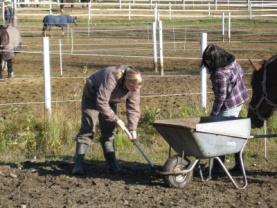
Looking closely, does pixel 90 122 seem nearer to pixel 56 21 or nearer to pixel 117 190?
pixel 117 190

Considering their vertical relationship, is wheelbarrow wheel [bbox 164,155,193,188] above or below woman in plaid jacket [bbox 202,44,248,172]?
below

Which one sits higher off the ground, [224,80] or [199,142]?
[224,80]

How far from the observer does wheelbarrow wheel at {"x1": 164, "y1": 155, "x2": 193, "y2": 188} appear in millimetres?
6305

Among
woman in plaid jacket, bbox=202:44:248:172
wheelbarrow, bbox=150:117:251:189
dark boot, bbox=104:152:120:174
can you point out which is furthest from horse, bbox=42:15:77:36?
wheelbarrow, bbox=150:117:251:189

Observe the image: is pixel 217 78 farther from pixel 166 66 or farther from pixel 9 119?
pixel 166 66

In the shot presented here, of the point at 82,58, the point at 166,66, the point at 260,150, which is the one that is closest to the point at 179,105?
the point at 260,150

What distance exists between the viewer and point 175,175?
6.31m

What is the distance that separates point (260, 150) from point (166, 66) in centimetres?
984

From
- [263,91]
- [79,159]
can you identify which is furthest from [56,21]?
[263,91]

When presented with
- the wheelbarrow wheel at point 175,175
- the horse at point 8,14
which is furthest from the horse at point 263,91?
the horse at point 8,14

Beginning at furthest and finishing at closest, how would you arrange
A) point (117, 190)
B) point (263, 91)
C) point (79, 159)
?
1. point (79, 159)
2. point (263, 91)
3. point (117, 190)

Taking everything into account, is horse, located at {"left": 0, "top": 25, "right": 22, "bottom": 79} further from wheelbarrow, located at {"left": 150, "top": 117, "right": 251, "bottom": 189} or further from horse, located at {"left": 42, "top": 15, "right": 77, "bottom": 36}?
horse, located at {"left": 42, "top": 15, "right": 77, "bottom": 36}

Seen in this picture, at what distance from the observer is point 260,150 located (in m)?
8.57

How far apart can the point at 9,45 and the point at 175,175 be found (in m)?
11.1
